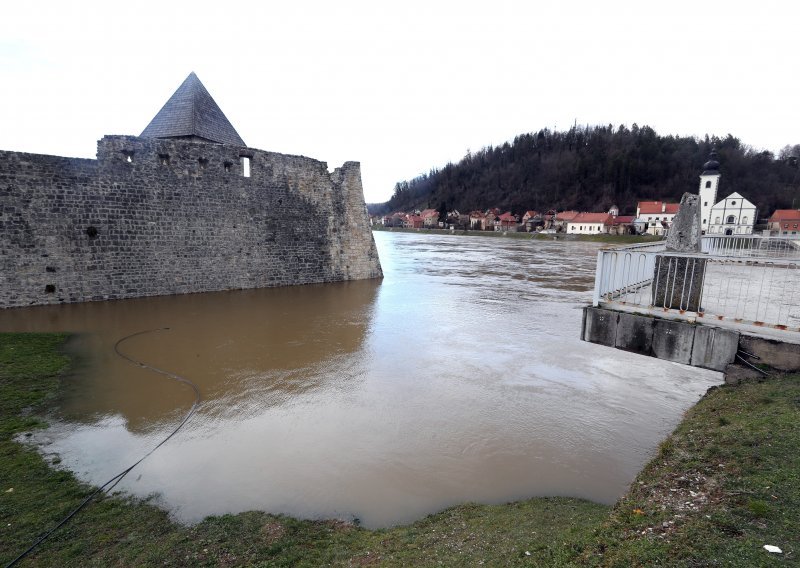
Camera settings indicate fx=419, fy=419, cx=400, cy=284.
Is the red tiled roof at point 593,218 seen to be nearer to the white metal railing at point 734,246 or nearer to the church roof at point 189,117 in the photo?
the white metal railing at point 734,246

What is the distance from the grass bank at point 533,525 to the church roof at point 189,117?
47.3 ft

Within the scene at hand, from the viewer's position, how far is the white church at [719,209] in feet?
172

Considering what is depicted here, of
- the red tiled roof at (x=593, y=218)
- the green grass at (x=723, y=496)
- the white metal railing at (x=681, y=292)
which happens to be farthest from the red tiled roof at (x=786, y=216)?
the green grass at (x=723, y=496)

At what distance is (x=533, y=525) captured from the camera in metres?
3.51

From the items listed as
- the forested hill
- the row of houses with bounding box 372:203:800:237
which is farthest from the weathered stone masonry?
the forested hill

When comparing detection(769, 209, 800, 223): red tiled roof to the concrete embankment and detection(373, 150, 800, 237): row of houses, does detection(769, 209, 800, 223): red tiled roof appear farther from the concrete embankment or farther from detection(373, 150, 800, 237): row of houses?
the concrete embankment

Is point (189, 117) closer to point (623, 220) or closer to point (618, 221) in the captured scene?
point (618, 221)

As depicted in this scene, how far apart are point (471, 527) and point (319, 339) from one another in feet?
22.6

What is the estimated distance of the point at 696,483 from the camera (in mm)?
3367

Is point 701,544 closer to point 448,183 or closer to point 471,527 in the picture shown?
point 471,527

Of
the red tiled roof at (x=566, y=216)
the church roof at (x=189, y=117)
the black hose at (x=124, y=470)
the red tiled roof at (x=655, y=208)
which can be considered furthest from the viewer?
the red tiled roof at (x=566, y=216)

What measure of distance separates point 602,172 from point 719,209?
138ft

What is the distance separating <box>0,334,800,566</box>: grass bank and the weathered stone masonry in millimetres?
9489

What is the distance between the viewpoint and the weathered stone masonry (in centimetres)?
1160
